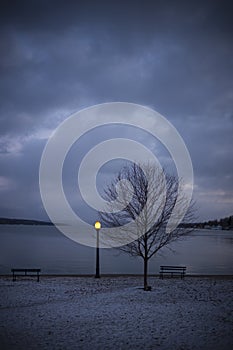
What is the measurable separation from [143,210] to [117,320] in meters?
6.53

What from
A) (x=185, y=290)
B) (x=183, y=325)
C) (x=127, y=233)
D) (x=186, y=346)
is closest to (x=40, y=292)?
(x=127, y=233)

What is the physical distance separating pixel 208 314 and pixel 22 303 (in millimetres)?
6927

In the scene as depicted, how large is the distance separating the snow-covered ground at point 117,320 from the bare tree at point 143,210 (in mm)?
2641

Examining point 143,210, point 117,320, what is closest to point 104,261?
point 143,210

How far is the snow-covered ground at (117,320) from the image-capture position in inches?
297

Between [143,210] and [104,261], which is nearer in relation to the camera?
[143,210]

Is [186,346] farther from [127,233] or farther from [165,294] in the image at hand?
[127,233]

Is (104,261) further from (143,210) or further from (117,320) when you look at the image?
(117,320)

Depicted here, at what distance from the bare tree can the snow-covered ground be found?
264 centimetres

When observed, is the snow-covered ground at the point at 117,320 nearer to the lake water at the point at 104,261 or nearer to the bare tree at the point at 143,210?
the bare tree at the point at 143,210

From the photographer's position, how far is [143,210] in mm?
15211

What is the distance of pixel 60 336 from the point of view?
796cm

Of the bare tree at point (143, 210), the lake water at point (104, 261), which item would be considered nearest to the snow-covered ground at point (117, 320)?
the bare tree at point (143, 210)

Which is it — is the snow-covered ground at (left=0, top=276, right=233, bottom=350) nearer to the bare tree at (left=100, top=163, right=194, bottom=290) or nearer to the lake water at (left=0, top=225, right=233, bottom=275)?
the bare tree at (left=100, top=163, right=194, bottom=290)
